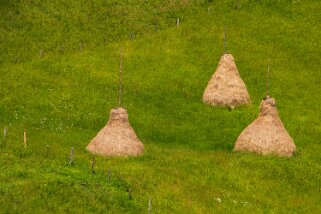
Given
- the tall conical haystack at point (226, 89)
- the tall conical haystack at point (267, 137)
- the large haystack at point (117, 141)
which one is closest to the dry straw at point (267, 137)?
the tall conical haystack at point (267, 137)

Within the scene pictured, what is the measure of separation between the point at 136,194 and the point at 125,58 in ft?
96.9

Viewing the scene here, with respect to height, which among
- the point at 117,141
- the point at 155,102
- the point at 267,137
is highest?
the point at 155,102

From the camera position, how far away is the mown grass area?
93.6 feet

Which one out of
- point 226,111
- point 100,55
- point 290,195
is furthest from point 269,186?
point 100,55

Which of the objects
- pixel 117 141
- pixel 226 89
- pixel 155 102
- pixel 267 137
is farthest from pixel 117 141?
pixel 226 89

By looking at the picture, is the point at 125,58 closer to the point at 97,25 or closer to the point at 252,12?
the point at 97,25

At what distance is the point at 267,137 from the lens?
36750 millimetres

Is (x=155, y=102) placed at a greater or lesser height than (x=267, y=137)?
greater

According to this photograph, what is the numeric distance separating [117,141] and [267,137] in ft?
30.3

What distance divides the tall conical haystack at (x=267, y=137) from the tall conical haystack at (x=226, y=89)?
886 cm

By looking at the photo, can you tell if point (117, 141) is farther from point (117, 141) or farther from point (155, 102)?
point (155, 102)

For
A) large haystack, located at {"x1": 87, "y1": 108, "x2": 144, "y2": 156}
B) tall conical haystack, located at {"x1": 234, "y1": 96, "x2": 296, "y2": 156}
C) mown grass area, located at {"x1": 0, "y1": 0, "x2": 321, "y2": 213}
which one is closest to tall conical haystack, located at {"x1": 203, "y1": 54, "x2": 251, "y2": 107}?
mown grass area, located at {"x1": 0, "y1": 0, "x2": 321, "y2": 213}

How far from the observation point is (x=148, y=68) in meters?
54.4

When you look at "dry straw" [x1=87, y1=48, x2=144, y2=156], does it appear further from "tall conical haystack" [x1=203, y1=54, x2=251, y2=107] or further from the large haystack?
"tall conical haystack" [x1=203, y1=54, x2=251, y2=107]
